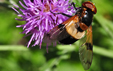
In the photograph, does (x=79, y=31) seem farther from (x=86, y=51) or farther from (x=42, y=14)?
(x=42, y=14)

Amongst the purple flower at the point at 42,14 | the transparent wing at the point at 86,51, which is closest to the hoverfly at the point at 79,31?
the transparent wing at the point at 86,51

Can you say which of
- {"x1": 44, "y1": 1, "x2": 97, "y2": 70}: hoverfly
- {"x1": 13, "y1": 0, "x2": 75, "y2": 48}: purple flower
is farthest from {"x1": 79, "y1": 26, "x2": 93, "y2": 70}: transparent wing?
{"x1": 13, "y1": 0, "x2": 75, "y2": 48}: purple flower

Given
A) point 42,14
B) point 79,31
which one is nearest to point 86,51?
point 79,31

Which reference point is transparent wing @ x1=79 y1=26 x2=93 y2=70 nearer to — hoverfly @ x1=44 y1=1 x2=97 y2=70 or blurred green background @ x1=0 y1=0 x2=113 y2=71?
hoverfly @ x1=44 y1=1 x2=97 y2=70

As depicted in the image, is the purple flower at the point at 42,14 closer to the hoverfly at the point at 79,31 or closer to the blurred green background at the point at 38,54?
the hoverfly at the point at 79,31

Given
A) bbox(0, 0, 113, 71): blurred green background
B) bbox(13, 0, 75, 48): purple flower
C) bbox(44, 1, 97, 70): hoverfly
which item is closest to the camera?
bbox(44, 1, 97, 70): hoverfly

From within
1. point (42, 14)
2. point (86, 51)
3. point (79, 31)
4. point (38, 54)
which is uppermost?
point (42, 14)

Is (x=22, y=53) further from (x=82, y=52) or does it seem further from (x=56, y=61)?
(x=82, y=52)
